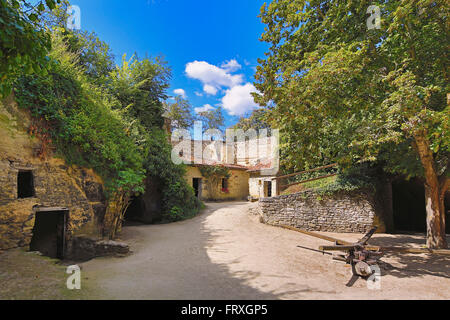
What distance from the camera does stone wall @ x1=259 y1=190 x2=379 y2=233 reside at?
10.4 meters

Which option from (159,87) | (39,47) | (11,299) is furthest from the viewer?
(159,87)

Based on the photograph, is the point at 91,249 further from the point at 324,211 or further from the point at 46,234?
the point at 324,211

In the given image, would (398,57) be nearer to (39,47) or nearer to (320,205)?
(320,205)

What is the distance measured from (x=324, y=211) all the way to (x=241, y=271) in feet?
22.4

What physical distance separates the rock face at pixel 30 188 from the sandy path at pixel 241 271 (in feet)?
5.06

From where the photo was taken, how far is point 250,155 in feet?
85.8

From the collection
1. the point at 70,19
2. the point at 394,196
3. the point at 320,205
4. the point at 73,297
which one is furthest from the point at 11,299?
the point at 394,196

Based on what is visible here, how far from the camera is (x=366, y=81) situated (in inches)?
244

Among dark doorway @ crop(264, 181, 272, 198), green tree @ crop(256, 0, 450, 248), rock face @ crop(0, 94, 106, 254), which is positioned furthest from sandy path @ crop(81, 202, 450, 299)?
dark doorway @ crop(264, 181, 272, 198)

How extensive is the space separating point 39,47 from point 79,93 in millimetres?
6105

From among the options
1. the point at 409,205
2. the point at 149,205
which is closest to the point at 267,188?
the point at 409,205

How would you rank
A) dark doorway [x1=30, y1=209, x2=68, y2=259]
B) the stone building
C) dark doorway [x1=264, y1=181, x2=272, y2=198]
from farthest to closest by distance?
the stone building → dark doorway [x1=264, y1=181, x2=272, y2=198] → dark doorway [x1=30, y1=209, x2=68, y2=259]

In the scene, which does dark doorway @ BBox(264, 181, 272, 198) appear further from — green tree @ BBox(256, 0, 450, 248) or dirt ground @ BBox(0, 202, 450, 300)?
green tree @ BBox(256, 0, 450, 248)

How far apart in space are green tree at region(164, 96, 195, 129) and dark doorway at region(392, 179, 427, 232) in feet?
86.9
